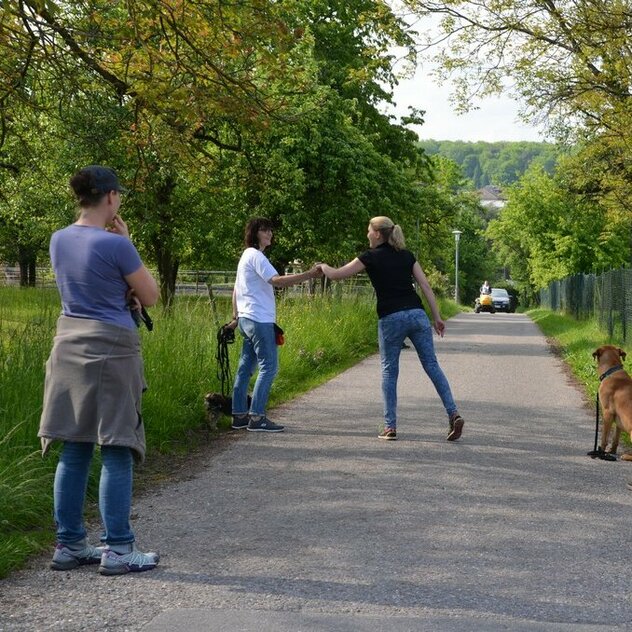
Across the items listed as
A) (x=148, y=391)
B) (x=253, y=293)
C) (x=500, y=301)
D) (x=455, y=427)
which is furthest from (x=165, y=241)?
(x=500, y=301)

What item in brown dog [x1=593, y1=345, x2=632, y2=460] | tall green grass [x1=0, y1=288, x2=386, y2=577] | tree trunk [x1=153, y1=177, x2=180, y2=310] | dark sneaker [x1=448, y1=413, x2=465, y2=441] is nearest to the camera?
tall green grass [x1=0, y1=288, x2=386, y2=577]

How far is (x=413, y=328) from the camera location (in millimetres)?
9078

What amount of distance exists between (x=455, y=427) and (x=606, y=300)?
16.4 m

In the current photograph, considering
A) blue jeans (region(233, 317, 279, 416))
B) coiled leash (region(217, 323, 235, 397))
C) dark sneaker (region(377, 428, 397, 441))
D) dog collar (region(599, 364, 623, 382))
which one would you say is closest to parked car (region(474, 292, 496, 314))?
coiled leash (region(217, 323, 235, 397))

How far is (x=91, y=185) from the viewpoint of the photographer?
4.79 meters

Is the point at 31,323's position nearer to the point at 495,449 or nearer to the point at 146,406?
the point at 146,406

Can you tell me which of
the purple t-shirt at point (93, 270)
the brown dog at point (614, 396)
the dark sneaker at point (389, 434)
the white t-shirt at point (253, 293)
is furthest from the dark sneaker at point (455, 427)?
the purple t-shirt at point (93, 270)

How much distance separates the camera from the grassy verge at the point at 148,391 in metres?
5.70

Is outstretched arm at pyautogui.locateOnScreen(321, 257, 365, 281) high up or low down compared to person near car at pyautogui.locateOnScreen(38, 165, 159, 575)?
up

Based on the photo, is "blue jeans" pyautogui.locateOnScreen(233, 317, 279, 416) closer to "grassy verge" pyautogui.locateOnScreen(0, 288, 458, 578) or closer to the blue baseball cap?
"grassy verge" pyautogui.locateOnScreen(0, 288, 458, 578)

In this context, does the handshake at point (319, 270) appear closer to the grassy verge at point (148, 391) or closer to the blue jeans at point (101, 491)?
the grassy verge at point (148, 391)

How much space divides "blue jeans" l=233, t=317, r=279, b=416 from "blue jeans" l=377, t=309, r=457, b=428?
3.47 ft

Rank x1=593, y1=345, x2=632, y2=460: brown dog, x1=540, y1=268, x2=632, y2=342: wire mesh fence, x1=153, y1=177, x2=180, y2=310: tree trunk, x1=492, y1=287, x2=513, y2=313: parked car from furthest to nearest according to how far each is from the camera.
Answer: x1=492, y1=287, x2=513, y2=313: parked car < x1=153, y1=177, x2=180, y2=310: tree trunk < x1=540, y1=268, x2=632, y2=342: wire mesh fence < x1=593, y1=345, x2=632, y2=460: brown dog

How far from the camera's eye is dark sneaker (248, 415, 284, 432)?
950 centimetres
